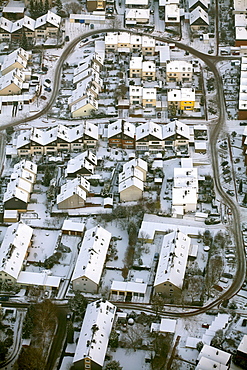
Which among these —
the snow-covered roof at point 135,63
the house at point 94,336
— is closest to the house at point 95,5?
the snow-covered roof at point 135,63

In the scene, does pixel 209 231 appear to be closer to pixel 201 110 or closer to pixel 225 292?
pixel 225 292

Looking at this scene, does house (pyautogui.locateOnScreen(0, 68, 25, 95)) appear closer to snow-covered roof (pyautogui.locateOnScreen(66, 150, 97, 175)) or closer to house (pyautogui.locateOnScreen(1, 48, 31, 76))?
house (pyautogui.locateOnScreen(1, 48, 31, 76))

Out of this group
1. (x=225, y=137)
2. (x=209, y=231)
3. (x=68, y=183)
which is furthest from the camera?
(x=225, y=137)

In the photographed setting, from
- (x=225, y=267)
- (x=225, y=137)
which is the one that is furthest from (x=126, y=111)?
(x=225, y=267)

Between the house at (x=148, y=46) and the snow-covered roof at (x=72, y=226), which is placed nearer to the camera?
the snow-covered roof at (x=72, y=226)

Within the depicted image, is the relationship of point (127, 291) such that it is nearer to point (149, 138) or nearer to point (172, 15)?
point (149, 138)

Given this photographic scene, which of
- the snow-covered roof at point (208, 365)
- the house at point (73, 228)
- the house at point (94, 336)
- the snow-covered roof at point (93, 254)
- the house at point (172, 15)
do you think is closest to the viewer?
the snow-covered roof at point (208, 365)

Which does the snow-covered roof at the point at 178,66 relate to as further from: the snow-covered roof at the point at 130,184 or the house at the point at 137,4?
the snow-covered roof at the point at 130,184
